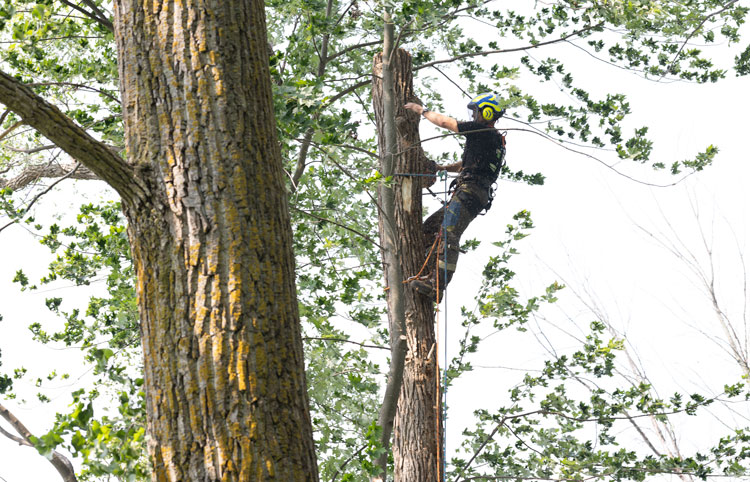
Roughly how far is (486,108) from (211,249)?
445cm

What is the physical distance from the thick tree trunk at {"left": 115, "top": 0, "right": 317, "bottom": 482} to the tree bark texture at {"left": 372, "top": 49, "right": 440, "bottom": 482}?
2749 millimetres

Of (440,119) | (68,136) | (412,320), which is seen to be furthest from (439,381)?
(68,136)

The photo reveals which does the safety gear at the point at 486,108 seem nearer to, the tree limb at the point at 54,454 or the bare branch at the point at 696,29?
the bare branch at the point at 696,29

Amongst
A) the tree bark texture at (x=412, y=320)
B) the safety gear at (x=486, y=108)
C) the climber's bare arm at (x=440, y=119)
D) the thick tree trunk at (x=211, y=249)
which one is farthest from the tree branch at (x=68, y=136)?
the safety gear at (x=486, y=108)

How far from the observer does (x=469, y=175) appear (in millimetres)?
6211

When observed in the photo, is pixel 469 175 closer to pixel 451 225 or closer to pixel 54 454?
pixel 451 225

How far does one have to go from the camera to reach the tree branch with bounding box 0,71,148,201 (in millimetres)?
2025

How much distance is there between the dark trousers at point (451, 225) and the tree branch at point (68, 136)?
3.55 m

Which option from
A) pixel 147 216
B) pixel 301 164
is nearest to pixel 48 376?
pixel 301 164

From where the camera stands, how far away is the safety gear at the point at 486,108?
6.10 metres

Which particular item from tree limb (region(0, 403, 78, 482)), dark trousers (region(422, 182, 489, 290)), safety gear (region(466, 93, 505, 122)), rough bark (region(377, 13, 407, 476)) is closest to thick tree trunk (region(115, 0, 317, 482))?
tree limb (region(0, 403, 78, 482))

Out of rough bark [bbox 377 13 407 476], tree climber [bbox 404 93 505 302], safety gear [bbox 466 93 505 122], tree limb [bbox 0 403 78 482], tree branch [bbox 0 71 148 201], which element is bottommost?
tree limb [bbox 0 403 78 482]

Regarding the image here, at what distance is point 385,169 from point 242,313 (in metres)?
2.67

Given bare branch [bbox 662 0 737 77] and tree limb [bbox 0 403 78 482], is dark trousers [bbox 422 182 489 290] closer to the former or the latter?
bare branch [bbox 662 0 737 77]
